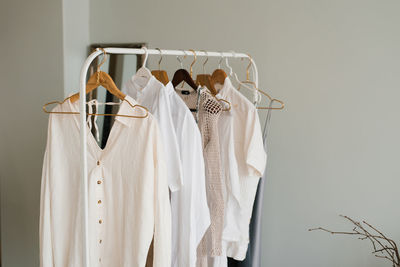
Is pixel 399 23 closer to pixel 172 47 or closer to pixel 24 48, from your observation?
Answer: pixel 172 47

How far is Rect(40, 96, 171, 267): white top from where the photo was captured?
143 centimetres

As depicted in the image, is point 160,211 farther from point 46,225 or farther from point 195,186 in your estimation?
point 46,225

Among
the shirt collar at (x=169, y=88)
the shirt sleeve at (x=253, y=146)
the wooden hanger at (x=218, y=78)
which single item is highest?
the wooden hanger at (x=218, y=78)

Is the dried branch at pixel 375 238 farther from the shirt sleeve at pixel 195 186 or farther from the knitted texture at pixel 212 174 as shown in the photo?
the shirt sleeve at pixel 195 186

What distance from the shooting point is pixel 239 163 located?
1.83 metres

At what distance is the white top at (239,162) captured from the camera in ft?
5.69

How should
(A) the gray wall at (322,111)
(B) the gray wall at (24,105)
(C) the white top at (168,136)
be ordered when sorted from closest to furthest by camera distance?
(C) the white top at (168,136) < (A) the gray wall at (322,111) < (B) the gray wall at (24,105)

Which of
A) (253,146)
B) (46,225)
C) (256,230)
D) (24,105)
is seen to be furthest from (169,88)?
(24,105)

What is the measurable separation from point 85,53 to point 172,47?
0.71m

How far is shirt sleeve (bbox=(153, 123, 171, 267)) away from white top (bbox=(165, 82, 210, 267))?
0.13 meters

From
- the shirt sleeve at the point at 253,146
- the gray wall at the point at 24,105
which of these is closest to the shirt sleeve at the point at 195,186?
the shirt sleeve at the point at 253,146

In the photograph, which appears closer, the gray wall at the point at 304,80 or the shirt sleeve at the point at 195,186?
the shirt sleeve at the point at 195,186

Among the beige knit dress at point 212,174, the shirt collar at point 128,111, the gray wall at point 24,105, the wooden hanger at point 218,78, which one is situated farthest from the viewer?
the gray wall at point 24,105

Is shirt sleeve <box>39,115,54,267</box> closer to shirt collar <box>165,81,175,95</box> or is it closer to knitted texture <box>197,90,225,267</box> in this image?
shirt collar <box>165,81,175,95</box>
